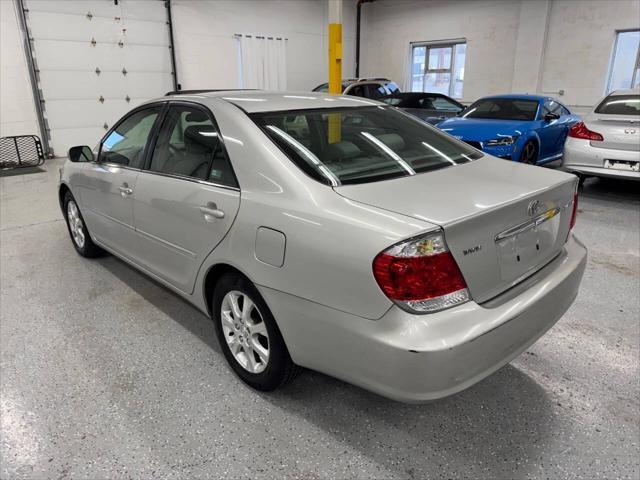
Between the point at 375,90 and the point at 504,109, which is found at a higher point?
the point at 375,90

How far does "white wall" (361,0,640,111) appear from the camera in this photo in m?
11.1

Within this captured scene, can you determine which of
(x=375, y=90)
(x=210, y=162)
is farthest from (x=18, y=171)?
(x=210, y=162)

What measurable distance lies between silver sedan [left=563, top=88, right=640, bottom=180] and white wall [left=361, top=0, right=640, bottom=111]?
6.44 meters

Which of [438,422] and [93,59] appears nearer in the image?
[438,422]

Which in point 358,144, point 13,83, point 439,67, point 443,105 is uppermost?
point 439,67

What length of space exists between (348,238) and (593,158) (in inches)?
202

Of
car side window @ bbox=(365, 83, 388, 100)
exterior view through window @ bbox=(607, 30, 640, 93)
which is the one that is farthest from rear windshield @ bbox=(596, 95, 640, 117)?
exterior view through window @ bbox=(607, 30, 640, 93)

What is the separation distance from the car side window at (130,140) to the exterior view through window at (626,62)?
11937 mm

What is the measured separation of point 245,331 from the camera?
2135 mm

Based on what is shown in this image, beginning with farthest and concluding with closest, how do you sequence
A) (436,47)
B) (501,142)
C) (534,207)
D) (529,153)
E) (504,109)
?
(436,47), (504,109), (529,153), (501,142), (534,207)

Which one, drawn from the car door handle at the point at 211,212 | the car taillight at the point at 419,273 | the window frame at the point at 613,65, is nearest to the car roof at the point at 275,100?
the car door handle at the point at 211,212

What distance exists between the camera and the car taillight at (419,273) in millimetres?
1488

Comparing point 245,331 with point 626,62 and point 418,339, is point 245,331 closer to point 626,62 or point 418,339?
point 418,339

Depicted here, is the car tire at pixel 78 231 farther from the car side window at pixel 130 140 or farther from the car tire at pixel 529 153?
the car tire at pixel 529 153
